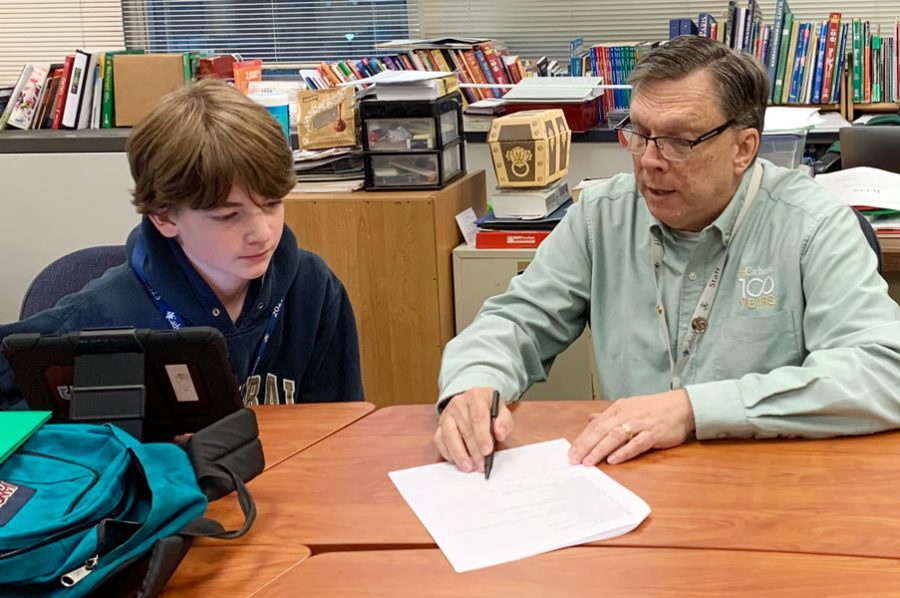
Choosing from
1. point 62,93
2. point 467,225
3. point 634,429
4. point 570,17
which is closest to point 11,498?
point 634,429

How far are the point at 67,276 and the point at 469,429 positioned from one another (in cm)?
91

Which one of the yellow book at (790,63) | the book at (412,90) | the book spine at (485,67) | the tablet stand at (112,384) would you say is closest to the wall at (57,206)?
the book at (412,90)

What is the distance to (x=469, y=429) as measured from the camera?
143cm

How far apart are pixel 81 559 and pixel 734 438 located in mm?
825

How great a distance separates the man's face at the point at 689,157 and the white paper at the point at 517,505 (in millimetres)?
514

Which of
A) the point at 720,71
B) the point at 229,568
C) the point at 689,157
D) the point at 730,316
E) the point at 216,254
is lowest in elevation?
the point at 229,568

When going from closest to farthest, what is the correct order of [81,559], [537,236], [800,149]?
[81,559]
[800,149]
[537,236]

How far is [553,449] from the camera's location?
141 cm

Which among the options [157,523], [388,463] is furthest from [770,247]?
[157,523]

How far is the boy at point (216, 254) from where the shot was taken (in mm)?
1574

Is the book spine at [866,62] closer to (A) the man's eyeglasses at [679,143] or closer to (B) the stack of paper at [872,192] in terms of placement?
(B) the stack of paper at [872,192]

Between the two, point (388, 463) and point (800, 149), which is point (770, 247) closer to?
point (388, 463)

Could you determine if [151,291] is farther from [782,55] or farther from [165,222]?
[782,55]

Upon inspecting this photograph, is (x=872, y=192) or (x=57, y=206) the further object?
(x=57, y=206)
